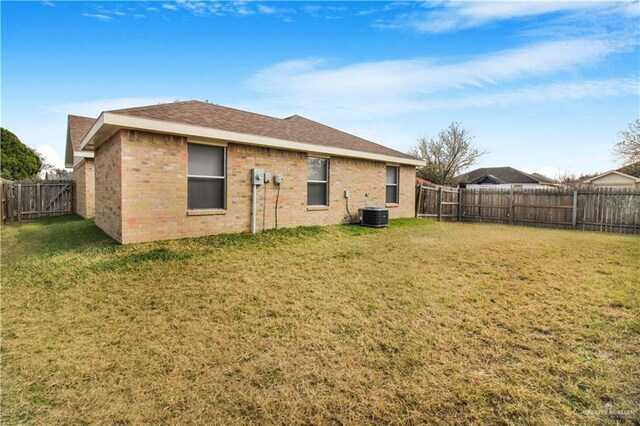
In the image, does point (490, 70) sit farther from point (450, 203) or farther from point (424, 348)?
point (424, 348)

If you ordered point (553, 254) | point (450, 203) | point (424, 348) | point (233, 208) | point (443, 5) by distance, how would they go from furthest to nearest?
point (450, 203)
point (233, 208)
point (443, 5)
point (553, 254)
point (424, 348)

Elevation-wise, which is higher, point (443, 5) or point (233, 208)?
point (443, 5)

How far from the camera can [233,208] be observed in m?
8.26

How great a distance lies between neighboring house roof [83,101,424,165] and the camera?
21.8 feet

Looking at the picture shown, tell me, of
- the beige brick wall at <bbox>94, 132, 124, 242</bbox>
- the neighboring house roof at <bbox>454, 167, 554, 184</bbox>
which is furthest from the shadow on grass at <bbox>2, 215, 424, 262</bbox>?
the neighboring house roof at <bbox>454, 167, 554, 184</bbox>

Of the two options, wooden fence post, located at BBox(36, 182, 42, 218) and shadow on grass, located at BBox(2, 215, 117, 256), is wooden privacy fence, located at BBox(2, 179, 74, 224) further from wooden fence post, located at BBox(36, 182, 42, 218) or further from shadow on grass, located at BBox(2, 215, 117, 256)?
shadow on grass, located at BBox(2, 215, 117, 256)

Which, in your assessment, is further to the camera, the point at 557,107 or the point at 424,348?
the point at 557,107

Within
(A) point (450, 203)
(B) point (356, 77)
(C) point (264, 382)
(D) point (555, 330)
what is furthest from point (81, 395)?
(A) point (450, 203)

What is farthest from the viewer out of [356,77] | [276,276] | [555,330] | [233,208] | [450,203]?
[450,203]

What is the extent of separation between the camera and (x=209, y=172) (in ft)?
25.8

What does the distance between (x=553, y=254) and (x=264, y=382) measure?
7.56 meters

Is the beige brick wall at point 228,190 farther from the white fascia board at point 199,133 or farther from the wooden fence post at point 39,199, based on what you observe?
the wooden fence post at point 39,199

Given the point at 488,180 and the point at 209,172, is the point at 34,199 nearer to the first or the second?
the point at 209,172

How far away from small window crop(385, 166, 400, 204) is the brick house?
197 centimetres
